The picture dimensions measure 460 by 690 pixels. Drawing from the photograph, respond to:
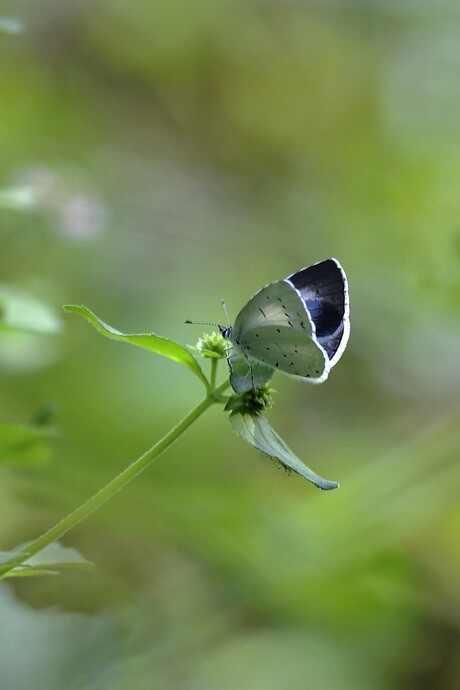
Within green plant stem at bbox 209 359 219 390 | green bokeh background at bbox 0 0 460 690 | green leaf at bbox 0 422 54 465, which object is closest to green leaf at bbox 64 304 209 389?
green plant stem at bbox 209 359 219 390

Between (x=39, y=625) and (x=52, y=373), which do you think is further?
(x=52, y=373)

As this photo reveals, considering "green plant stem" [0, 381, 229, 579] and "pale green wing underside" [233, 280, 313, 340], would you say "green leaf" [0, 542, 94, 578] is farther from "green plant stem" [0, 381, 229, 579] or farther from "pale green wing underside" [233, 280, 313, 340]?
"pale green wing underside" [233, 280, 313, 340]

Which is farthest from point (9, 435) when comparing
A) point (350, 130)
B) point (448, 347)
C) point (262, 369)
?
point (350, 130)

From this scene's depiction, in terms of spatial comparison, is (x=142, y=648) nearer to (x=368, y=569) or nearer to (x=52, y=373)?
(x=368, y=569)

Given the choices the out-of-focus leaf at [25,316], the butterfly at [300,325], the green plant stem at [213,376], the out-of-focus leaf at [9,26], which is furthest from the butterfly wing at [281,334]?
the out-of-focus leaf at [9,26]

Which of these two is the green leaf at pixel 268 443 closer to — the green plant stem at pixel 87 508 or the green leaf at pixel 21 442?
the green plant stem at pixel 87 508

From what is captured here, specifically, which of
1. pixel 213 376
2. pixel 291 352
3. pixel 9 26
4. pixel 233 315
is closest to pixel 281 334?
pixel 291 352

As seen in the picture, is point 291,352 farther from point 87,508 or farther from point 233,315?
point 233,315

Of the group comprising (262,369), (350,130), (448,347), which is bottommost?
(262,369)
